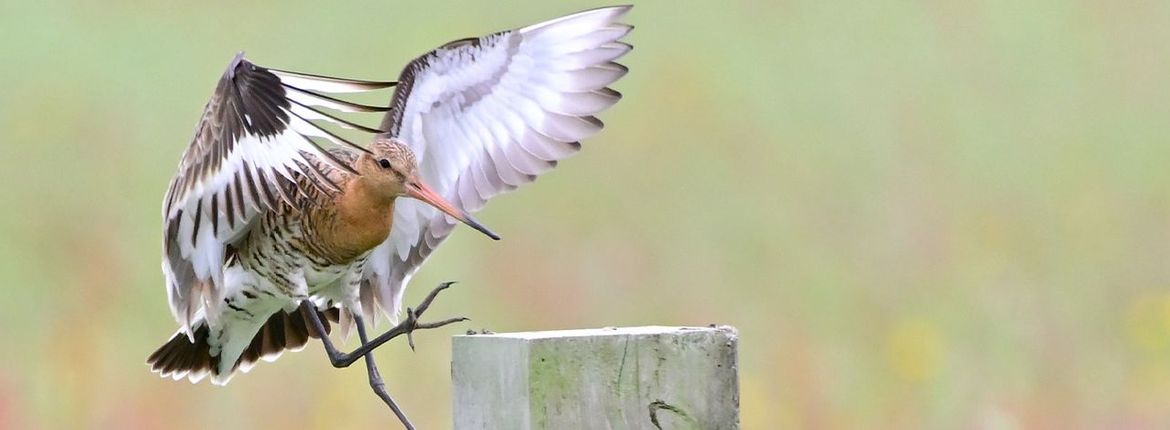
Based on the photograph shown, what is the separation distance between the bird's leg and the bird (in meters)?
0.01

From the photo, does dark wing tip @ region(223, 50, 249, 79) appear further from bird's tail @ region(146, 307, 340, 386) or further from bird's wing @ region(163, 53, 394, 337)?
bird's tail @ region(146, 307, 340, 386)

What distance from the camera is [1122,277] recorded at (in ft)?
24.7

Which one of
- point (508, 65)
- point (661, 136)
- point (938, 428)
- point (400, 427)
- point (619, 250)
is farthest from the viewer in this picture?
point (661, 136)

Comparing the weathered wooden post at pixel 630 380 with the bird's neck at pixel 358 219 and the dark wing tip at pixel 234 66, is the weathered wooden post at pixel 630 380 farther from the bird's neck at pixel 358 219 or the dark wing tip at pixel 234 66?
the bird's neck at pixel 358 219

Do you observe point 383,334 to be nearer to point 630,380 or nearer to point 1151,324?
point 630,380

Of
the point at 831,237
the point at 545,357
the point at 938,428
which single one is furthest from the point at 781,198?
the point at 545,357

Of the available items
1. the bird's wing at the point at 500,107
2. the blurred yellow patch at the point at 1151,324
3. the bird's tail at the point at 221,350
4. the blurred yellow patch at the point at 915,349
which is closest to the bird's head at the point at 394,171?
the bird's wing at the point at 500,107

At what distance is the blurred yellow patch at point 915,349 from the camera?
6.88m

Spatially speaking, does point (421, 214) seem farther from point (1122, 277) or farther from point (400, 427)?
point (1122, 277)

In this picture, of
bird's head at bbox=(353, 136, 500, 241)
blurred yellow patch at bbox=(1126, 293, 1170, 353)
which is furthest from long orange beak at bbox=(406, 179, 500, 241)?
blurred yellow patch at bbox=(1126, 293, 1170, 353)

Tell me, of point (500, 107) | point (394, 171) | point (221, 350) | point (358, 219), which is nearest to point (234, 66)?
point (394, 171)

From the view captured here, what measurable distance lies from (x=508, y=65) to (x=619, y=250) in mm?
2226

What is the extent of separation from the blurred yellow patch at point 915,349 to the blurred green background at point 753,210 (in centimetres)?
1

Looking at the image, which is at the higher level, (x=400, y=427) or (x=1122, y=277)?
(x=1122, y=277)
